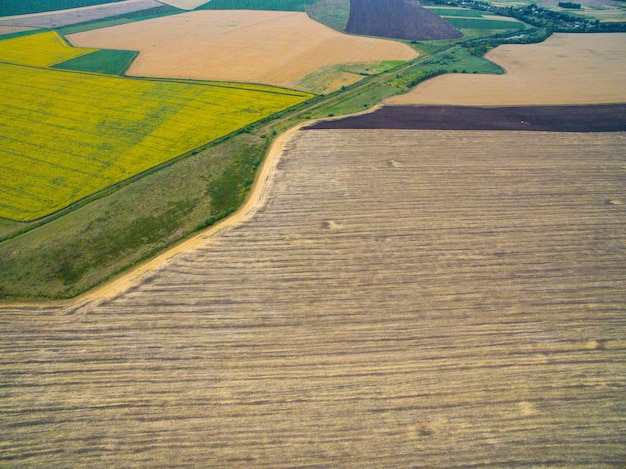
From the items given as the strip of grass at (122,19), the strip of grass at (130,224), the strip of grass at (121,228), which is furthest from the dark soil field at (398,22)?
the strip of grass at (121,228)

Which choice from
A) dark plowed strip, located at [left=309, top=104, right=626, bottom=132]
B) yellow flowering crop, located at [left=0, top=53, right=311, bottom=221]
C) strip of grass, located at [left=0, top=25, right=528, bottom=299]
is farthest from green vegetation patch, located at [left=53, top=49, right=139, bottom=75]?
dark plowed strip, located at [left=309, top=104, right=626, bottom=132]

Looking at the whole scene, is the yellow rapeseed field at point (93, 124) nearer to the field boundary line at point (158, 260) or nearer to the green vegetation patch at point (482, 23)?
the field boundary line at point (158, 260)

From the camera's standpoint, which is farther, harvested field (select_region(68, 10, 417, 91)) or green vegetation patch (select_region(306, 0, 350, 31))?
green vegetation patch (select_region(306, 0, 350, 31))

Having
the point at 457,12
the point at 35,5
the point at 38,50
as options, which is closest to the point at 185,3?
the point at 35,5

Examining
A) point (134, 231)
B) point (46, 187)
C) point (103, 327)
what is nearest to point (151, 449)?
point (103, 327)

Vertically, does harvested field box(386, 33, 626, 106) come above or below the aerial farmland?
above

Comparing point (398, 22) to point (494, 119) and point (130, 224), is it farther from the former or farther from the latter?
point (130, 224)

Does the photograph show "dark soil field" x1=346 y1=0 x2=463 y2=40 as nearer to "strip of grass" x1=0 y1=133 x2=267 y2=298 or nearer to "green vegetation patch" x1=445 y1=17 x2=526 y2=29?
"green vegetation patch" x1=445 y1=17 x2=526 y2=29

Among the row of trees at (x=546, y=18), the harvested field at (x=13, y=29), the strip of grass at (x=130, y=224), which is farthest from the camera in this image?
the row of trees at (x=546, y=18)
